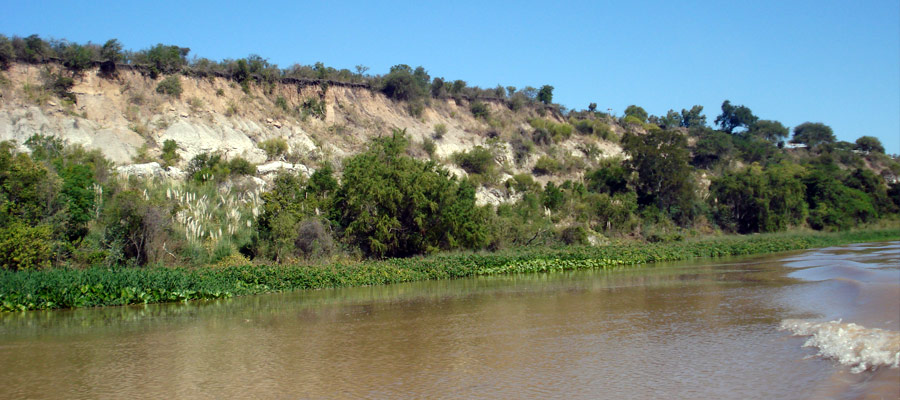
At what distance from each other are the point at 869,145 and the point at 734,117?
17351 mm

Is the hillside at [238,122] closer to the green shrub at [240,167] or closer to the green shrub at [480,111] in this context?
the green shrub at [480,111]

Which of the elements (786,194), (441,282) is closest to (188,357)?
(441,282)

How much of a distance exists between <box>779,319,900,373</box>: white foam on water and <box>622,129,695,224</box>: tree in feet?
119

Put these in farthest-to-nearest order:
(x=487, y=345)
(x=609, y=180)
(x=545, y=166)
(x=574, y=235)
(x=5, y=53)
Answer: (x=545, y=166) → (x=609, y=180) → (x=574, y=235) → (x=5, y=53) → (x=487, y=345)

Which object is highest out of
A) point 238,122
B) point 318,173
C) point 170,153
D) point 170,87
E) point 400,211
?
point 170,87

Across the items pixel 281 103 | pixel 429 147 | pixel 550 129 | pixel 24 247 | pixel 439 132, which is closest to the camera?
pixel 24 247

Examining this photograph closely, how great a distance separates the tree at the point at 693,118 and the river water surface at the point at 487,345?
69671 mm

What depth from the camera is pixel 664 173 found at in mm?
50250

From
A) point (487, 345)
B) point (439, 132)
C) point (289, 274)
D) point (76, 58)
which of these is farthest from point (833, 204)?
point (76, 58)

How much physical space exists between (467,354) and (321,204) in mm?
21332

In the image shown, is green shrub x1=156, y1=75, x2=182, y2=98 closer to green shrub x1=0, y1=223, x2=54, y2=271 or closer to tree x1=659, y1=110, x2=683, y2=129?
green shrub x1=0, y1=223, x2=54, y2=271

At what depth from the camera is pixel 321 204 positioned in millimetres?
33750

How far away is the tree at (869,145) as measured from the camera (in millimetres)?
85438

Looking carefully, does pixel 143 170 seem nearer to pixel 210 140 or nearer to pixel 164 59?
pixel 210 140
